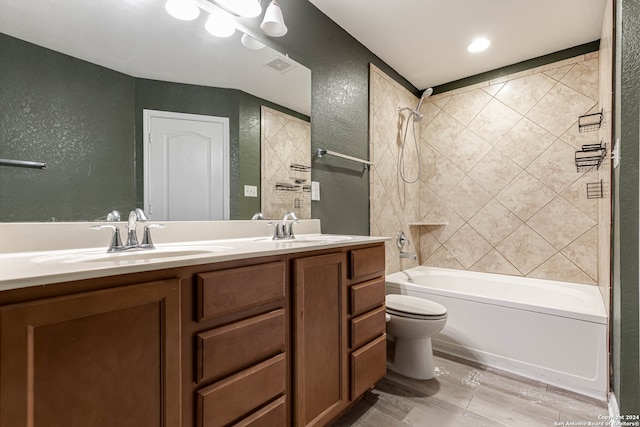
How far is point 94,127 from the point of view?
114 centimetres

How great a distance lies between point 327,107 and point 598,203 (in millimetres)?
2159

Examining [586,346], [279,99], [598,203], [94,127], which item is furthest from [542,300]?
[94,127]

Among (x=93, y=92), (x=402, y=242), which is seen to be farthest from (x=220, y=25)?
(x=402, y=242)

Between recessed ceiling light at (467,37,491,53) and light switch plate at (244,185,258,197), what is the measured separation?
2.09m

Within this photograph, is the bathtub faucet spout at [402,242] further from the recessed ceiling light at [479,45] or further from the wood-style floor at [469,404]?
the recessed ceiling light at [479,45]

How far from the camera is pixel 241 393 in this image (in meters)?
0.95

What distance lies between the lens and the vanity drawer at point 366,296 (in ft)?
4.67

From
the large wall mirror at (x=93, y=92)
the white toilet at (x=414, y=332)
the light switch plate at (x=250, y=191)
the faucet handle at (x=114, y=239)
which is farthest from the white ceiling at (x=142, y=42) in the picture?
the white toilet at (x=414, y=332)

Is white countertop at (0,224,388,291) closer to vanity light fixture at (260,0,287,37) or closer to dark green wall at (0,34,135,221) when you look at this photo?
dark green wall at (0,34,135,221)

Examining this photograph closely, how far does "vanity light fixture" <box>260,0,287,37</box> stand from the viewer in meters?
1.54

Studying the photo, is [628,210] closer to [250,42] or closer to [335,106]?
[335,106]

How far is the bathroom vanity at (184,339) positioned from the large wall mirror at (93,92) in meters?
0.27

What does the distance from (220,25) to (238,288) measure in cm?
131

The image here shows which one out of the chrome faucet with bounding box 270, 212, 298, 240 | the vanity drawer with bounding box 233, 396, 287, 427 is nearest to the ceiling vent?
the chrome faucet with bounding box 270, 212, 298, 240
